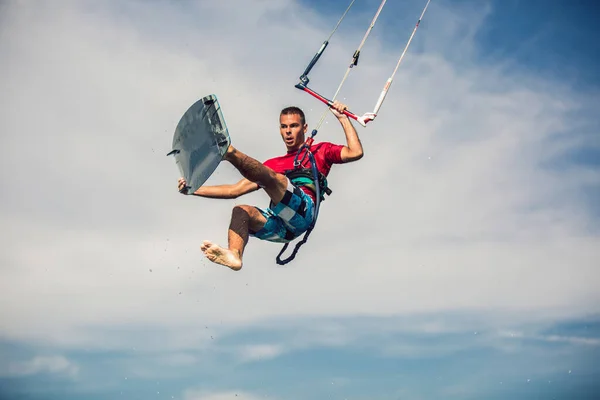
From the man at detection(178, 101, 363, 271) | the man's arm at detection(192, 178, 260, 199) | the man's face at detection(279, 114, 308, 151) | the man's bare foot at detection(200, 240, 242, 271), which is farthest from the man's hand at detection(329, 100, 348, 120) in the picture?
the man's bare foot at detection(200, 240, 242, 271)

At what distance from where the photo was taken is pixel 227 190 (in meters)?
12.7

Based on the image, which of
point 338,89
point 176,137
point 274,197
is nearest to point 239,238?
point 274,197

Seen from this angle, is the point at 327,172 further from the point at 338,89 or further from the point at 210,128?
the point at 210,128

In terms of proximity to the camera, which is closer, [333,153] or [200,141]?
[200,141]

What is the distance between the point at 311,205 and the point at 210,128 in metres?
2.08

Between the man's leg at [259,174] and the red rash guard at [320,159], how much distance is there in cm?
86

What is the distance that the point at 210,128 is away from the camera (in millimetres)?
10547

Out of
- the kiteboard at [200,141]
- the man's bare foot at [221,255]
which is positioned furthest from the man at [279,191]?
the kiteboard at [200,141]

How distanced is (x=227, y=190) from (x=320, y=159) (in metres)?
1.44

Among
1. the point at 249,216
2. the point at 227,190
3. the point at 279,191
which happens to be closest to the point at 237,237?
the point at 249,216

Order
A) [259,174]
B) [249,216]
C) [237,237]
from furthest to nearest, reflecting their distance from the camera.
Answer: [249,216] → [237,237] → [259,174]

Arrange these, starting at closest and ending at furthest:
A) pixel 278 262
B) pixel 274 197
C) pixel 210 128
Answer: pixel 210 128 < pixel 274 197 < pixel 278 262

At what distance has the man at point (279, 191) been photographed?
11.1 metres

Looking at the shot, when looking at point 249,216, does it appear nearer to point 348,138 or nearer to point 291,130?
point 291,130
